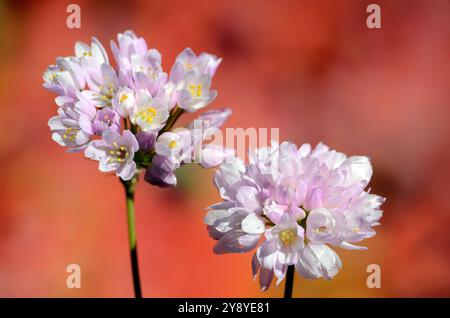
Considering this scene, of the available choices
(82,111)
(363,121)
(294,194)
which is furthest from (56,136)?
(363,121)

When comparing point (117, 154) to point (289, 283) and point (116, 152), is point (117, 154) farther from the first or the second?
point (289, 283)

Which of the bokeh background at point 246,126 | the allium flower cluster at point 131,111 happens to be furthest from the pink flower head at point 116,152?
the bokeh background at point 246,126

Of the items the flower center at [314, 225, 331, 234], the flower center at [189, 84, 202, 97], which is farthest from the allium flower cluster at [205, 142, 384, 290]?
the flower center at [189, 84, 202, 97]

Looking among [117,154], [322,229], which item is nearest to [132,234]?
[117,154]

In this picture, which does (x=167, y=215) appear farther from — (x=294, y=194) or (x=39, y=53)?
(x=294, y=194)

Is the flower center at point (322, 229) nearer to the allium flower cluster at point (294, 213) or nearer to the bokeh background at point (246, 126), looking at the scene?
the allium flower cluster at point (294, 213)
